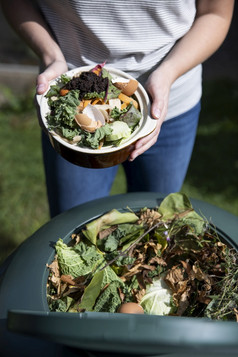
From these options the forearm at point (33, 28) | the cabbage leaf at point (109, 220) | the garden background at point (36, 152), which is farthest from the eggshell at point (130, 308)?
the garden background at point (36, 152)

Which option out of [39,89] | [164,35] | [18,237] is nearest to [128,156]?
[39,89]

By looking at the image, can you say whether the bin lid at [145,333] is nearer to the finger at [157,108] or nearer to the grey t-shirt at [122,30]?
the finger at [157,108]

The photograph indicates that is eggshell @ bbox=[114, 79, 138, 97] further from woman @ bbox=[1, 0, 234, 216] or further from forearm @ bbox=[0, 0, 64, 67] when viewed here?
forearm @ bbox=[0, 0, 64, 67]

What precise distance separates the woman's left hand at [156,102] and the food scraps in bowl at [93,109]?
40 millimetres

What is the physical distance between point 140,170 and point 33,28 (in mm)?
547

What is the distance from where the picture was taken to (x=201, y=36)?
1.16 meters

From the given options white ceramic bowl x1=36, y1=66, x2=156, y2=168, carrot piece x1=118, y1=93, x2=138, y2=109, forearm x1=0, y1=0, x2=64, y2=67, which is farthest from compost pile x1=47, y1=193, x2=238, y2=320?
forearm x1=0, y1=0, x2=64, y2=67

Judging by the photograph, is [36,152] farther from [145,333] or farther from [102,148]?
[145,333]

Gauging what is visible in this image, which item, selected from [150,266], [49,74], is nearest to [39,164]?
[49,74]

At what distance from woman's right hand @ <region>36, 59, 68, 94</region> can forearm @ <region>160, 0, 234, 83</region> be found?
28 centimetres

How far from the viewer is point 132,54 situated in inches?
45.4

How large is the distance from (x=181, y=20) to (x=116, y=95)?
0.34 metres

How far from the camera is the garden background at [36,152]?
2.35 metres

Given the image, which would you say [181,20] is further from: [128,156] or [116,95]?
[128,156]
